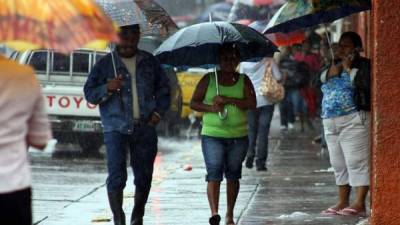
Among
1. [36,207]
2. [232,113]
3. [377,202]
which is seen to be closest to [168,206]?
[36,207]

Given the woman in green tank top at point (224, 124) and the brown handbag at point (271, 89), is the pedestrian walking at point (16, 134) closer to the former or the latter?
the woman in green tank top at point (224, 124)

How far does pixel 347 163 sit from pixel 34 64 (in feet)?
24.2

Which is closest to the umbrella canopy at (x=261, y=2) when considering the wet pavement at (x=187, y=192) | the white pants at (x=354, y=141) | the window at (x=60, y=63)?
the wet pavement at (x=187, y=192)

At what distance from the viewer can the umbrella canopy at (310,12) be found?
993cm

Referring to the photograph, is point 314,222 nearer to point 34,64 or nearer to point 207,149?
point 207,149

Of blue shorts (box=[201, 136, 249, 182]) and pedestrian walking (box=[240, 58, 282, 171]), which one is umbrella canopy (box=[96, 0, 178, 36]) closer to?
blue shorts (box=[201, 136, 249, 182])

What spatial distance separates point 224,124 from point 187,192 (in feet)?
10.4

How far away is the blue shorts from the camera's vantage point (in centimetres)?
952

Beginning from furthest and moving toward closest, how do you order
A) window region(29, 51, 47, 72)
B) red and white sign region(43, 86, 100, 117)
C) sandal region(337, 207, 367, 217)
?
1. window region(29, 51, 47, 72)
2. red and white sign region(43, 86, 100, 117)
3. sandal region(337, 207, 367, 217)

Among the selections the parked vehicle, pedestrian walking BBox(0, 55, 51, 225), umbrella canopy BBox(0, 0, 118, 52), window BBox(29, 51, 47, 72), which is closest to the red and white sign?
the parked vehicle

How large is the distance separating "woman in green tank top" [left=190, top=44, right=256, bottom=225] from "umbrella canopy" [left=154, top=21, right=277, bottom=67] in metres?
0.16

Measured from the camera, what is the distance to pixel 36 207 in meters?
11.2

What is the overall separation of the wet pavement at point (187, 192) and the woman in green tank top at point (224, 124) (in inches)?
26.7

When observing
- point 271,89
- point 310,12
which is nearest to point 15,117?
point 310,12
